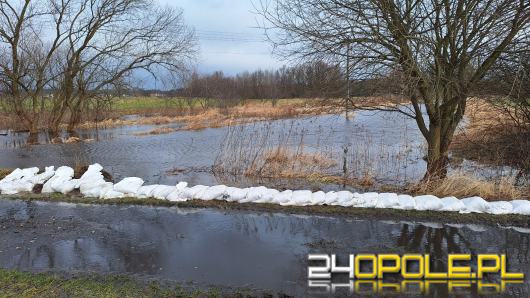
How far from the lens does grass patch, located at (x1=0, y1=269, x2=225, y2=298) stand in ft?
14.6

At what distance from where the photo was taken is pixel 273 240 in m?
6.21

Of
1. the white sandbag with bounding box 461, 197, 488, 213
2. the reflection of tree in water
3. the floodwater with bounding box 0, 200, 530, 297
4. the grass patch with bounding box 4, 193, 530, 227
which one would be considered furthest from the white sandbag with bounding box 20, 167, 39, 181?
the white sandbag with bounding box 461, 197, 488, 213

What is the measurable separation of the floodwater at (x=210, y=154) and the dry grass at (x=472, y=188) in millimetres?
1569

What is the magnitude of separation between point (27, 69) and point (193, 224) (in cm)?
2230

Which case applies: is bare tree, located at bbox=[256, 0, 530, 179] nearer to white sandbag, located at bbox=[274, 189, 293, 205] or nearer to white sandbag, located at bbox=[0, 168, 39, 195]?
white sandbag, located at bbox=[274, 189, 293, 205]

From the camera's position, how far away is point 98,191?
899 centimetres

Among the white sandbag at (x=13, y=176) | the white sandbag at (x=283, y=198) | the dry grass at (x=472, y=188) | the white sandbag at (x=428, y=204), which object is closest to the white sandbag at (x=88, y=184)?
the white sandbag at (x=13, y=176)

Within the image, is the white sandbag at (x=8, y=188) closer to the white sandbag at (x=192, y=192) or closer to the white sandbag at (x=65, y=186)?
the white sandbag at (x=65, y=186)

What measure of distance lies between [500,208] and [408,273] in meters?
3.25

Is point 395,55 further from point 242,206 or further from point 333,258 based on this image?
point 333,258

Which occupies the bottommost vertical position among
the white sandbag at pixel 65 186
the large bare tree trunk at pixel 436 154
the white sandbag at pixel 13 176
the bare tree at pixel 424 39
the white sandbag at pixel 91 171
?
the white sandbag at pixel 65 186

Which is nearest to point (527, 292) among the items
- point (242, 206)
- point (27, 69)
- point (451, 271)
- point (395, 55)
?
point (451, 271)

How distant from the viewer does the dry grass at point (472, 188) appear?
8078mm

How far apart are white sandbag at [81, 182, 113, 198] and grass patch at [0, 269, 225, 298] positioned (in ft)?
13.0
